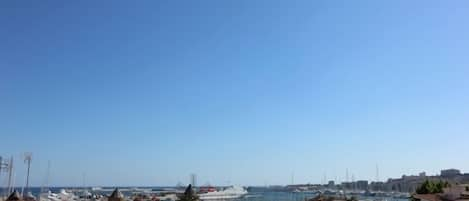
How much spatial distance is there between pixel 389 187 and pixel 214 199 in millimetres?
111158

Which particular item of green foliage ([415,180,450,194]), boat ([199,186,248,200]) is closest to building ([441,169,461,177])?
boat ([199,186,248,200])

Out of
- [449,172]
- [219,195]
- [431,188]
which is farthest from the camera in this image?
[449,172]

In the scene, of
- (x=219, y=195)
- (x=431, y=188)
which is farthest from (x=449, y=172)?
(x=431, y=188)

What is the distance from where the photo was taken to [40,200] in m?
50.5

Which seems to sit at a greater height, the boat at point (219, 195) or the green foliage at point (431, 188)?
the green foliage at point (431, 188)

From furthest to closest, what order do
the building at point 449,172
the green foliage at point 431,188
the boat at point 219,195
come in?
the building at point 449,172 → the boat at point 219,195 → the green foliage at point 431,188

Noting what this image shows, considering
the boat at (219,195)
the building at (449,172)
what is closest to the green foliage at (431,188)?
the boat at (219,195)

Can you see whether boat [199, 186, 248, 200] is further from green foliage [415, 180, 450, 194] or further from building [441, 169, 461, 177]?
building [441, 169, 461, 177]

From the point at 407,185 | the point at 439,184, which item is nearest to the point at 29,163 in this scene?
the point at 439,184

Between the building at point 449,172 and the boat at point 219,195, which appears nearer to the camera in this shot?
the boat at point 219,195

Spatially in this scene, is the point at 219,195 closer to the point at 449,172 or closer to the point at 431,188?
the point at 431,188

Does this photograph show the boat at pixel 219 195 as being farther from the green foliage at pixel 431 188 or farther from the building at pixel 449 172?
the building at pixel 449 172

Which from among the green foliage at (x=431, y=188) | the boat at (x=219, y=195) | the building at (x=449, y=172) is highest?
the building at (x=449, y=172)

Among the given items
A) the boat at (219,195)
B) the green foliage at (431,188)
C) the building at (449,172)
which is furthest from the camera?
the building at (449,172)
